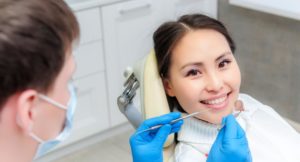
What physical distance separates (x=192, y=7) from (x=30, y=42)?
7.15ft

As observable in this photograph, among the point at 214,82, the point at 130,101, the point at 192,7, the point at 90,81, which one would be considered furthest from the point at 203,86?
the point at 192,7

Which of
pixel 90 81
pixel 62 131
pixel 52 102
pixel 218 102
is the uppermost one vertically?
pixel 52 102

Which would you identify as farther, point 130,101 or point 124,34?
point 124,34

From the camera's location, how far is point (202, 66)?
1398mm

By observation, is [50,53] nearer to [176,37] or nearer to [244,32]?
[176,37]

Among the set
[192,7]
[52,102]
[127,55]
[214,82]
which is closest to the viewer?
[52,102]

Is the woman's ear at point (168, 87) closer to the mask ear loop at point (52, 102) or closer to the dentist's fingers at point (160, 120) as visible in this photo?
the dentist's fingers at point (160, 120)

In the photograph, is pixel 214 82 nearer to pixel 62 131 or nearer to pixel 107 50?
pixel 62 131

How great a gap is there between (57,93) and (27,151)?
0.43 feet

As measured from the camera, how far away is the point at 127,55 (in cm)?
268

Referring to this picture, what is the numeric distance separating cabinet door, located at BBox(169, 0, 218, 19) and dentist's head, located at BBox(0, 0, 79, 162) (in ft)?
6.27

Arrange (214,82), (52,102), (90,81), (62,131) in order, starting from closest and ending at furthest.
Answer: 1. (52,102)
2. (62,131)
3. (214,82)
4. (90,81)

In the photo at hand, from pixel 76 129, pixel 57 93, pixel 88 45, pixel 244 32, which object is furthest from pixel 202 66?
pixel 244 32

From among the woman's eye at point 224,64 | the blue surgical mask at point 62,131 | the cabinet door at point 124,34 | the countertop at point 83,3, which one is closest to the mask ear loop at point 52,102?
the blue surgical mask at point 62,131
